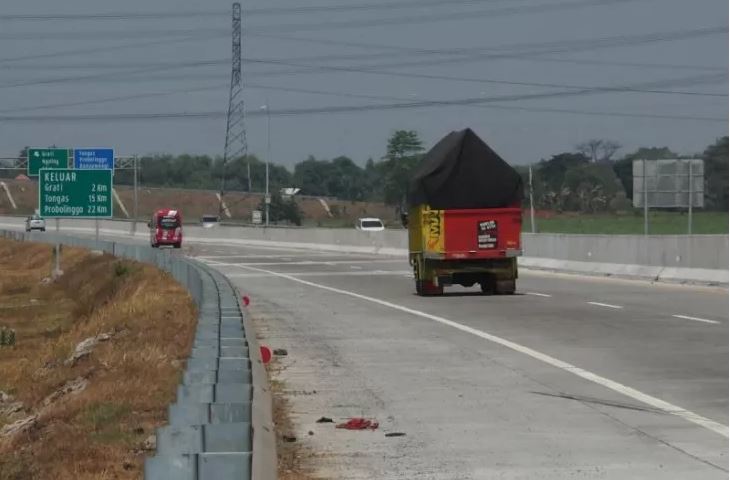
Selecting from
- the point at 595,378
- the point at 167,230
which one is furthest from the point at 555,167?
the point at 595,378

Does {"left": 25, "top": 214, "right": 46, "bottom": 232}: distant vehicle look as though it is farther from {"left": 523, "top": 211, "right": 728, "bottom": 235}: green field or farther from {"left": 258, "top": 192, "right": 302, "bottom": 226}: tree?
{"left": 523, "top": 211, "right": 728, "bottom": 235}: green field

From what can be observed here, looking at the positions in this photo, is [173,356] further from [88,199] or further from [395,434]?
[88,199]

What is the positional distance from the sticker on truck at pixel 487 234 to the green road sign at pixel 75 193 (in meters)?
21.2

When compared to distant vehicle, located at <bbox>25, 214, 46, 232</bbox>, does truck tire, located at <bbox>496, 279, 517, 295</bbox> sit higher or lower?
higher

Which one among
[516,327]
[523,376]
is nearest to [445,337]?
[516,327]

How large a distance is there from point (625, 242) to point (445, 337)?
780 inches

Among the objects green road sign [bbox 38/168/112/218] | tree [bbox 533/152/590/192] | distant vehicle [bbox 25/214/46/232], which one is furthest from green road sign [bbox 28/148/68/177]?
tree [bbox 533/152/590/192]

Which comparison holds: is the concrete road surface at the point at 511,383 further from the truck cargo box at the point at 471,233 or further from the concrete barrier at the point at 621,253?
the concrete barrier at the point at 621,253

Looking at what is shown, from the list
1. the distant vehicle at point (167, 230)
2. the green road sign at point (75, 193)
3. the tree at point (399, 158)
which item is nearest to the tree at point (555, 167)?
the tree at point (399, 158)

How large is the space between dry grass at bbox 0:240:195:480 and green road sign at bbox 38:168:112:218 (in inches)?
103

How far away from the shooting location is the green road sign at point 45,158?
60.8 metres

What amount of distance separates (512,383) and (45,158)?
159 ft

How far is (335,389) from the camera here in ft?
49.4

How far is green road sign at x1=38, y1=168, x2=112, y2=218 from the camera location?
5041cm
